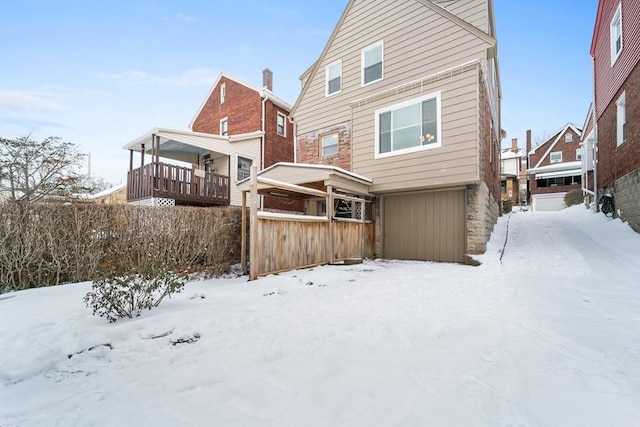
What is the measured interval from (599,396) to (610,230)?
9771mm

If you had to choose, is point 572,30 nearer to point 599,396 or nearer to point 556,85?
point 556,85

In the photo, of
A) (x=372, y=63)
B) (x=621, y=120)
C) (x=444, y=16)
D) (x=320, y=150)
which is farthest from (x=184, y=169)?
(x=621, y=120)

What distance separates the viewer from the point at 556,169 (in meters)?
25.6

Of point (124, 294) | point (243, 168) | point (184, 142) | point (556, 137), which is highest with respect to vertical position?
point (556, 137)

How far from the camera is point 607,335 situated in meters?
2.84

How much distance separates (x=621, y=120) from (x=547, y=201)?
20.3 m

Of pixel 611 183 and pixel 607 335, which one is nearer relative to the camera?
pixel 607 335

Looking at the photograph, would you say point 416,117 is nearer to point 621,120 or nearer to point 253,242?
point 253,242

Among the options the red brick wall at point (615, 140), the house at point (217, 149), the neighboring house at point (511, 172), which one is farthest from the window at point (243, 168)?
the neighboring house at point (511, 172)

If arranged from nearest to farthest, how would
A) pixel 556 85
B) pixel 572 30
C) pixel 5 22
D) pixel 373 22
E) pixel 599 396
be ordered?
pixel 599 396
pixel 5 22
pixel 373 22
pixel 572 30
pixel 556 85

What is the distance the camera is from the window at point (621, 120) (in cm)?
875

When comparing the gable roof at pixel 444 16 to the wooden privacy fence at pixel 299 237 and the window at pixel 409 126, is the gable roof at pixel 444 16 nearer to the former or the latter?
the window at pixel 409 126

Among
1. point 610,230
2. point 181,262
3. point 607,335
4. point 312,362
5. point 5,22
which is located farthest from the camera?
point 610,230

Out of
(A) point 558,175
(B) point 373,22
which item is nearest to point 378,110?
(B) point 373,22
